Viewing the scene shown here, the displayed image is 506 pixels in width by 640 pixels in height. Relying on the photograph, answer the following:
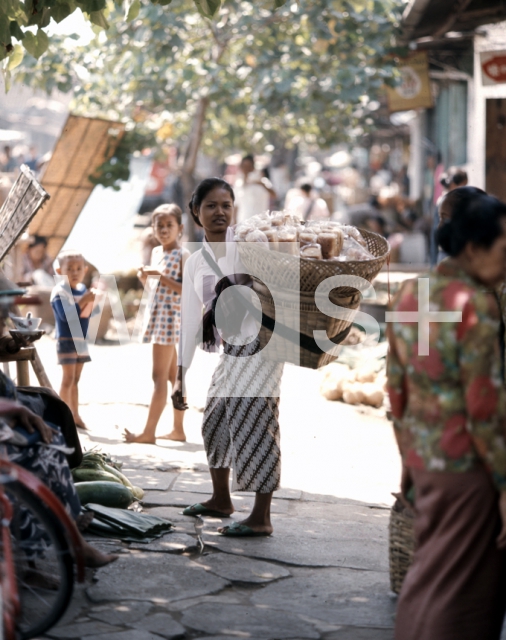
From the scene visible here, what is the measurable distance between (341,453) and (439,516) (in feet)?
12.3

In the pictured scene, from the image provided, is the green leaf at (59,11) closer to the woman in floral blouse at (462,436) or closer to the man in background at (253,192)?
the woman in floral blouse at (462,436)

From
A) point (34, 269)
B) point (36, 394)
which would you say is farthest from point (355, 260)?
point (34, 269)

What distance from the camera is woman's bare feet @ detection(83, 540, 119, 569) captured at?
3.92 m

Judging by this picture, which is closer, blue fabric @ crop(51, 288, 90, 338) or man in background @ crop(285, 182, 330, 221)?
blue fabric @ crop(51, 288, 90, 338)

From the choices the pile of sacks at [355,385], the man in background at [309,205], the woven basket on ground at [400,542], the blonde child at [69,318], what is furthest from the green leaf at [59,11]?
the man in background at [309,205]

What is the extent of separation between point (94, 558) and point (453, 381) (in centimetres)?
202

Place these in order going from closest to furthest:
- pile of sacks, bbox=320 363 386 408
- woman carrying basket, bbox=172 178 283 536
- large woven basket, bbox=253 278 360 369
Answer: large woven basket, bbox=253 278 360 369 → woman carrying basket, bbox=172 178 283 536 → pile of sacks, bbox=320 363 386 408

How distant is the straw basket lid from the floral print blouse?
0.73 metres

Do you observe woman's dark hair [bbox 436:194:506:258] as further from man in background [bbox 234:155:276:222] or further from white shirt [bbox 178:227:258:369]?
man in background [bbox 234:155:276:222]

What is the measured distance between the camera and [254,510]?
15.1 ft

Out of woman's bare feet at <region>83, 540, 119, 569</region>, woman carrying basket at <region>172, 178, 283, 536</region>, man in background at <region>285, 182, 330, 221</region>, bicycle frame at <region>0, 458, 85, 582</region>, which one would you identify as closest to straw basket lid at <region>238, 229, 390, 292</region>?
woman carrying basket at <region>172, 178, 283, 536</region>

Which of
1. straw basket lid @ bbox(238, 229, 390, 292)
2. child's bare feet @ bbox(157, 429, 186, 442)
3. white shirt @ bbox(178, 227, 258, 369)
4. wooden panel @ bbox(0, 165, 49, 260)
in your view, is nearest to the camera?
straw basket lid @ bbox(238, 229, 390, 292)

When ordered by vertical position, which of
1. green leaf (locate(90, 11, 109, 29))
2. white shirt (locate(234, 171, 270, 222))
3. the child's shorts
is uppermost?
white shirt (locate(234, 171, 270, 222))

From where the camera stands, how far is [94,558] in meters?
3.94
